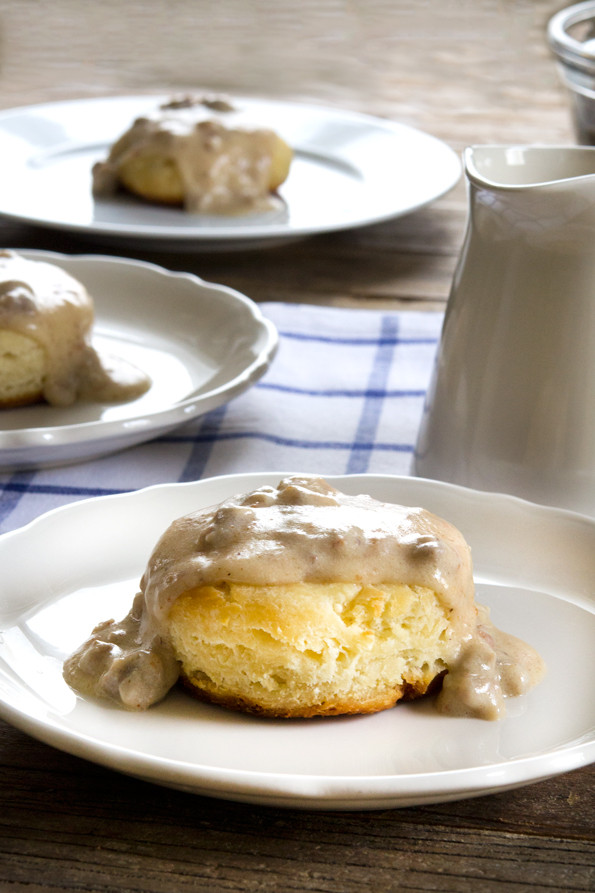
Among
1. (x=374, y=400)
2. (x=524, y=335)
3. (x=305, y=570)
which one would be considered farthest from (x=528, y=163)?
(x=305, y=570)

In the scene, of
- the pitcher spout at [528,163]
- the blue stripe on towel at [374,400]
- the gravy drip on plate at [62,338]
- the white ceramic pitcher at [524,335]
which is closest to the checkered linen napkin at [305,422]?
the blue stripe on towel at [374,400]

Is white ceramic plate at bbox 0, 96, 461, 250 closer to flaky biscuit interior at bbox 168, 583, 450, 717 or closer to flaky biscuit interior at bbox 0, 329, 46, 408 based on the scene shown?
flaky biscuit interior at bbox 0, 329, 46, 408

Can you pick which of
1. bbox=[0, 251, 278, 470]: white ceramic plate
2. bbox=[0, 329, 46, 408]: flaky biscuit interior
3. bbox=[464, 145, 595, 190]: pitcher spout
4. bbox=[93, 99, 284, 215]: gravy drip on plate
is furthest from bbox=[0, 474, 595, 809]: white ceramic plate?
bbox=[93, 99, 284, 215]: gravy drip on plate

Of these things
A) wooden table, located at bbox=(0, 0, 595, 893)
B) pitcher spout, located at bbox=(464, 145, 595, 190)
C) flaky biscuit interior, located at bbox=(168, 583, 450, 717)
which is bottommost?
wooden table, located at bbox=(0, 0, 595, 893)

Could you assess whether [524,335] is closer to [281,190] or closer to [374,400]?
[374,400]

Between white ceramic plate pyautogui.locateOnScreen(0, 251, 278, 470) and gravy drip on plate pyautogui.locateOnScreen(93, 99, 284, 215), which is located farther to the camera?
gravy drip on plate pyautogui.locateOnScreen(93, 99, 284, 215)

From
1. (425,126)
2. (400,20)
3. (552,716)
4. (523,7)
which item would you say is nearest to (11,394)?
(552,716)

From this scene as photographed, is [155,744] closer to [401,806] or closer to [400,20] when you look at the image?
[401,806]
